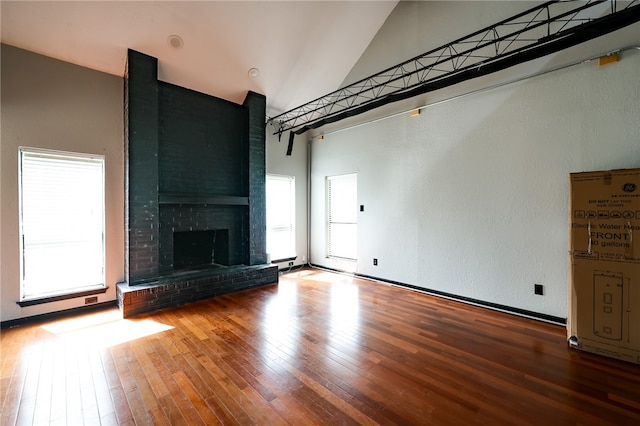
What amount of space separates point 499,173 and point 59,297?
575 centimetres

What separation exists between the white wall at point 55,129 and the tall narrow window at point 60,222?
0.27 ft

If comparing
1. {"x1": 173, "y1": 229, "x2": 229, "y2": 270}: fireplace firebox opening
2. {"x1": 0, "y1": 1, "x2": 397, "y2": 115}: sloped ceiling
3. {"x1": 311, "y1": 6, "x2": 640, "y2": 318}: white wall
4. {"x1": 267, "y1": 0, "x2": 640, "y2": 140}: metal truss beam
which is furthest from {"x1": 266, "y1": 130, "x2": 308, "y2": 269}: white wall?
{"x1": 311, "y1": 6, "x2": 640, "y2": 318}: white wall

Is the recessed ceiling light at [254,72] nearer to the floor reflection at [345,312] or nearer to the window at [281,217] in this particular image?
the window at [281,217]

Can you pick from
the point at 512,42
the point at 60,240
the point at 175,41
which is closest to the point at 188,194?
the point at 60,240

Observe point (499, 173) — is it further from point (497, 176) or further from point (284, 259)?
point (284, 259)

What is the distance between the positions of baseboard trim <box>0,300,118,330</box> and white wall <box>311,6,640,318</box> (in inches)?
163

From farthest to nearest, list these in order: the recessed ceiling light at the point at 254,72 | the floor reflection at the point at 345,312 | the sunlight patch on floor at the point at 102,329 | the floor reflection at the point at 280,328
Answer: the recessed ceiling light at the point at 254,72, the floor reflection at the point at 345,312, the sunlight patch on floor at the point at 102,329, the floor reflection at the point at 280,328

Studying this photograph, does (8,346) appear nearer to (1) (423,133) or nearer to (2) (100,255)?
(2) (100,255)

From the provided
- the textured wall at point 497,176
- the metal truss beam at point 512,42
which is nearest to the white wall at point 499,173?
the textured wall at point 497,176

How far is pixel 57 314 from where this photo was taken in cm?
330

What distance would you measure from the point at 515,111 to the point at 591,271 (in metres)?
1.97

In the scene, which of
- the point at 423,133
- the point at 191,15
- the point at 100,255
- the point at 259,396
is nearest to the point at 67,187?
the point at 100,255

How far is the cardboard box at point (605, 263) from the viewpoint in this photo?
232 centimetres

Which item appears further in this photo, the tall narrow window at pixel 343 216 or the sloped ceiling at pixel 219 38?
the tall narrow window at pixel 343 216
